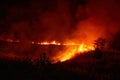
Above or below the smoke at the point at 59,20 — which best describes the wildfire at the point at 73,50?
below

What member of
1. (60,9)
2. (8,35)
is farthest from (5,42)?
(60,9)

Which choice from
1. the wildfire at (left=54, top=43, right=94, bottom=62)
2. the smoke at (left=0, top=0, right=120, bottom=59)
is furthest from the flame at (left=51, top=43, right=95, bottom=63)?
the smoke at (left=0, top=0, right=120, bottom=59)

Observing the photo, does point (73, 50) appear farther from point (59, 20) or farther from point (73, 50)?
point (59, 20)

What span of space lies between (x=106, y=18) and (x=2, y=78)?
24820mm

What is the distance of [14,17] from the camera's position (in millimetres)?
35219

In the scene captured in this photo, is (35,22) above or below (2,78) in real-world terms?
above

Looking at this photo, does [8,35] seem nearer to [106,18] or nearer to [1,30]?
[1,30]

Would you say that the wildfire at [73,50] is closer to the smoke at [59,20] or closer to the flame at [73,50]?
the flame at [73,50]

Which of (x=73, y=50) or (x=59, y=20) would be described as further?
(x=59, y=20)

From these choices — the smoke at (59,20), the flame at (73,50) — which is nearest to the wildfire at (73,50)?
the flame at (73,50)

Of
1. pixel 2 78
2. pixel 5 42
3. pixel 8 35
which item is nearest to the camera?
pixel 2 78

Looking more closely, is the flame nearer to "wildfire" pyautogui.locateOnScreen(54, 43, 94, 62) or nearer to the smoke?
"wildfire" pyautogui.locateOnScreen(54, 43, 94, 62)

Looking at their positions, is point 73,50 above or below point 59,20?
below

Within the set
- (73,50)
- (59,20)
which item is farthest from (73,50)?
(59,20)
